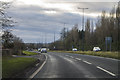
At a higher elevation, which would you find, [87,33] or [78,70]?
[87,33]

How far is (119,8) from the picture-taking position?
64.6m

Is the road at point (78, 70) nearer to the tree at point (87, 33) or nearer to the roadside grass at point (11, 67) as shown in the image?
the roadside grass at point (11, 67)

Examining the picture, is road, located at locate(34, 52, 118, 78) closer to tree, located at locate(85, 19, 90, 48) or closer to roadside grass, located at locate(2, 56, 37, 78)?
roadside grass, located at locate(2, 56, 37, 78)

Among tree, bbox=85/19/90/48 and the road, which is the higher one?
tree, bbox=85/19/90/48

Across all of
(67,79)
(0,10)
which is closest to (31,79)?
(67,79)

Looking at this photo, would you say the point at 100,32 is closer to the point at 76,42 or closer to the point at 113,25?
the point at 113,25

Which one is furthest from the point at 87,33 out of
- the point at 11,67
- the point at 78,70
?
the point at 11,67

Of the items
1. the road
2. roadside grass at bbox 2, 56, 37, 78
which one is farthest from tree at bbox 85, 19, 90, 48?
roadside grass at bbox 2, 56, 37, 78

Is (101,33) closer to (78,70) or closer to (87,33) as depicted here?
(87,33)

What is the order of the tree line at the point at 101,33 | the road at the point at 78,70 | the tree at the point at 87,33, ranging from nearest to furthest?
the road at the point at 78,70 < the tree line at the point at 101,33 < the tree at the point at 87,33

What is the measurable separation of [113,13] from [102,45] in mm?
A: 14067

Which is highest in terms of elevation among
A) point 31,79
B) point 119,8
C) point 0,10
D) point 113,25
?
point 119,8

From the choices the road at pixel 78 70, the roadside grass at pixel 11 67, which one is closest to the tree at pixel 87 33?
the road at pixel 78 70

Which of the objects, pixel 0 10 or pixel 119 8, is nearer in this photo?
pixel 0 10
